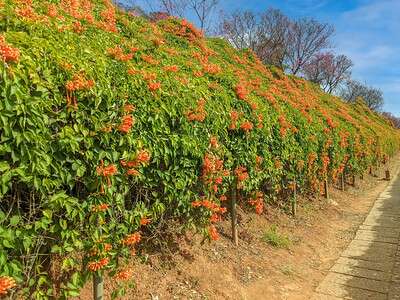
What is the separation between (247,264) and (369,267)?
248cm

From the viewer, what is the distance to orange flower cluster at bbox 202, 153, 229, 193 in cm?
518

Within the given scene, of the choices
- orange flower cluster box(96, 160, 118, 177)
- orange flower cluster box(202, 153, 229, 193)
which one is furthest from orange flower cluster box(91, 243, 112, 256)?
orange flower cluster box(202, 153, 229, 193)

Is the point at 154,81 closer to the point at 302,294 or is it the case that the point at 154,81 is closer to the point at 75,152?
the point at 75,152

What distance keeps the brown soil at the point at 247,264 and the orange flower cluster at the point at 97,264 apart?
908 mm

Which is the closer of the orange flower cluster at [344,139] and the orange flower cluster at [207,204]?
the orange flower cluster at [207,204]

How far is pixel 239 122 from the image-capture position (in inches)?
259

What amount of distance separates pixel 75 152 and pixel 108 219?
2.88 ft

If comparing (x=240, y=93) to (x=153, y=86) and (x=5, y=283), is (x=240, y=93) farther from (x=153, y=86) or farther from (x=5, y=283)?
(x=5, y=283)

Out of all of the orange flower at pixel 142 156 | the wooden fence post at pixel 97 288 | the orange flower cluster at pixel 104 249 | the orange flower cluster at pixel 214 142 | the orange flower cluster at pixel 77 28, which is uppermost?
the orange flower cluster at pixel 77 28

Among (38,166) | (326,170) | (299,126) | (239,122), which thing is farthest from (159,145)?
(326,170)

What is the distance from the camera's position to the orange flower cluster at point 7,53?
2744 millimetres

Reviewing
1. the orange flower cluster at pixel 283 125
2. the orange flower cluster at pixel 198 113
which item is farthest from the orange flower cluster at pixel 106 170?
the orange flower cluster at pixel 283 125

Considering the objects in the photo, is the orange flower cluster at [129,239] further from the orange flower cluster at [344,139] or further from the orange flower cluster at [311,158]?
the orange flower cluster at [344,139]

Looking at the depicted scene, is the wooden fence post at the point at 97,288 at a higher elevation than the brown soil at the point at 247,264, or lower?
higher
